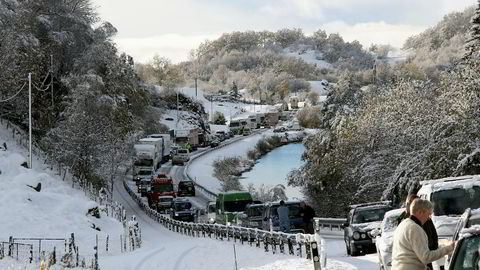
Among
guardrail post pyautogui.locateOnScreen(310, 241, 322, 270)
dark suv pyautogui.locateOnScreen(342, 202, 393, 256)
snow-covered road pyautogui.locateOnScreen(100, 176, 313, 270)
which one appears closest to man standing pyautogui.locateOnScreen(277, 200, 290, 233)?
snow-covered road pyautogui.locateOnScreen(100, 176, 313, 270)

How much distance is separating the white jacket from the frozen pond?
238 ft

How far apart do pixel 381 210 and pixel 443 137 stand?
679 inches

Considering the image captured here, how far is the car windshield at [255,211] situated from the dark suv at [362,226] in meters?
8.86

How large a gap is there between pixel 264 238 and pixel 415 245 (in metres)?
18.3

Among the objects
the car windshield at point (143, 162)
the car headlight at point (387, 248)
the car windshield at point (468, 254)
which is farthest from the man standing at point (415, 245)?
the car windshield at point (143, 162)

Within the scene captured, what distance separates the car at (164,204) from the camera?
57188 mm

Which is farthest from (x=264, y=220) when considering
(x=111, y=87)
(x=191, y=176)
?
(x=191, y=176)

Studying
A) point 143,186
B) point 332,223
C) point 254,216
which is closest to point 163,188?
point 143,186

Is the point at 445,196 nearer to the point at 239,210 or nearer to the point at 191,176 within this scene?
the point at 239,210

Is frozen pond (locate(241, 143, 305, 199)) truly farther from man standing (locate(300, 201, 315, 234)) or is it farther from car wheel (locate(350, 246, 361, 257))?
car wheel (locate(350, 246, 361, 257))

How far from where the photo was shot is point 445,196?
15406 mm

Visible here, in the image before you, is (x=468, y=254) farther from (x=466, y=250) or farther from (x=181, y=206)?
(x=181, y=206)

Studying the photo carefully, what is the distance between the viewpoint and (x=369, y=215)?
24.0 meters

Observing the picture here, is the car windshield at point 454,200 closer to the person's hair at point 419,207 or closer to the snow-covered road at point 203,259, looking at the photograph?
the snow-covered road at point 203,259
